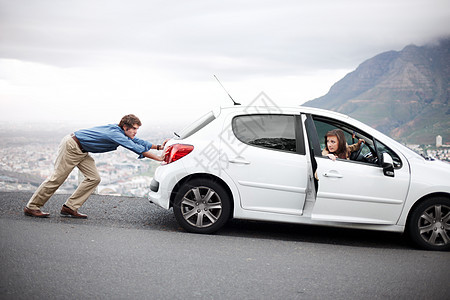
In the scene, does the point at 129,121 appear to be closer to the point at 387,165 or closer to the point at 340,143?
the point at 340,143

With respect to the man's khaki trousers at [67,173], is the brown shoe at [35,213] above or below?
below

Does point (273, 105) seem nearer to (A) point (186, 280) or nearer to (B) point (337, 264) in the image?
(B) point (337, 264)

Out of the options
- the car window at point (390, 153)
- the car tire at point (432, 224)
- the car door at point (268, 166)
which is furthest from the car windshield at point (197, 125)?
the car tire at point (432, 224)

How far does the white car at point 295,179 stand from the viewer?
584 centimetres

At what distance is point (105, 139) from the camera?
21.9 feet

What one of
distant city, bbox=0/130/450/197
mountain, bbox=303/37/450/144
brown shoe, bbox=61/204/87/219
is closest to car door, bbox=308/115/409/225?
brown shoe, bbox=61/204/87/219

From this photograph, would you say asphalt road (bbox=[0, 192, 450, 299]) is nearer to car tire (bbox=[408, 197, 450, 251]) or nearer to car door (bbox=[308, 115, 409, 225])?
car tire (bbox=[408, 197, 450, 251])

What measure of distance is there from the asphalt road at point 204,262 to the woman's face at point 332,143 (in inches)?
50.2

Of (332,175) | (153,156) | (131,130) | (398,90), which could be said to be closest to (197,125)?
(153,156)

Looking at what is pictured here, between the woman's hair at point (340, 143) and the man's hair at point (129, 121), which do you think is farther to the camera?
the man's hair at point (129, 121)

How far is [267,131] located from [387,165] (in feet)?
5.20

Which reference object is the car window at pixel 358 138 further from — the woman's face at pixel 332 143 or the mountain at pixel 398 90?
the mountain at pixel 398 90

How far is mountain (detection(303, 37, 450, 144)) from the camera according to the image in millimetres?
48806

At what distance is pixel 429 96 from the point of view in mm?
54656
